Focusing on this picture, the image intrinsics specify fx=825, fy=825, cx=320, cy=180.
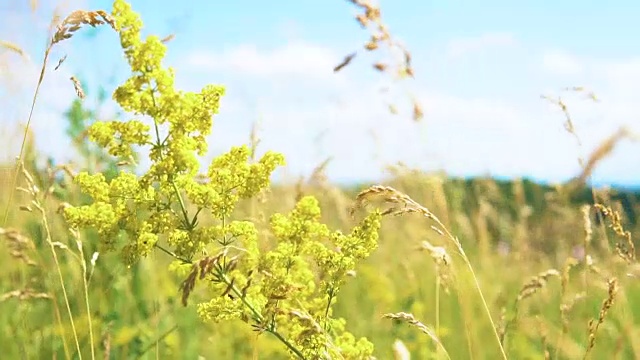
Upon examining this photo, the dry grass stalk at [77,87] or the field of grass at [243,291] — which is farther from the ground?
the dry grass stalk at [77,87]

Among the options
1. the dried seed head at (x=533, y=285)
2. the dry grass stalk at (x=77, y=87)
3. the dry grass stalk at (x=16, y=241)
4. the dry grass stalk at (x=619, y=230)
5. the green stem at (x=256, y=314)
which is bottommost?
the dried seed head at (x=533, y=285)

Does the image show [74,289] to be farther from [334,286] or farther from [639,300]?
[639,300]

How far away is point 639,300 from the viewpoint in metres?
7.15

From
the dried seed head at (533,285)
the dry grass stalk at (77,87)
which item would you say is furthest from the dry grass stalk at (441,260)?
the dry grass stalk at (77,87)

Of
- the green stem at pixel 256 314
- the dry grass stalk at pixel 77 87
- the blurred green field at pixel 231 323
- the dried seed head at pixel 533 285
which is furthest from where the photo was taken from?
the blurred green field at pixel 231 323

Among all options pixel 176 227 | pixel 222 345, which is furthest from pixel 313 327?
pixel 222 345

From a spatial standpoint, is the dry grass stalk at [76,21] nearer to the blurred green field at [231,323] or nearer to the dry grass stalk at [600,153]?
the blurred green field at [231,323]

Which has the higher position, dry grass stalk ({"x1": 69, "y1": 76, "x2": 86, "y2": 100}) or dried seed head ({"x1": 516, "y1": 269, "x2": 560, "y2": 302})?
dry grass stalk ({"x1": 69, "y1": 76, "x2": 86, "y2": 100})

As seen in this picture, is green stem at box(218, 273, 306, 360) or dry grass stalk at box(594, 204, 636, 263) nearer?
green stem at box(218, 273, 306, 360)

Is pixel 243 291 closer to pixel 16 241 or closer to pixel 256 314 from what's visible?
pixel 256 314

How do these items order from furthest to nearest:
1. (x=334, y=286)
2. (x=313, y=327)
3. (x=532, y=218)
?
(x=532, y=218)
(x=334, y=286)
(x=313, y=327)

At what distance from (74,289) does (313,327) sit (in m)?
2.16

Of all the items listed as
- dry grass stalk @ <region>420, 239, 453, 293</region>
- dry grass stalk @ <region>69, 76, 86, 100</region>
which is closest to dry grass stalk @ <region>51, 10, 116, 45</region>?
dry grass stalk @ <region>69, 76, 86, 100</region>

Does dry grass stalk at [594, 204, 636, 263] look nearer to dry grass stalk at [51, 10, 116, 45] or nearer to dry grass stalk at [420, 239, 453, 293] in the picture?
dry grass stalk at [420, 239, 453, 293]
